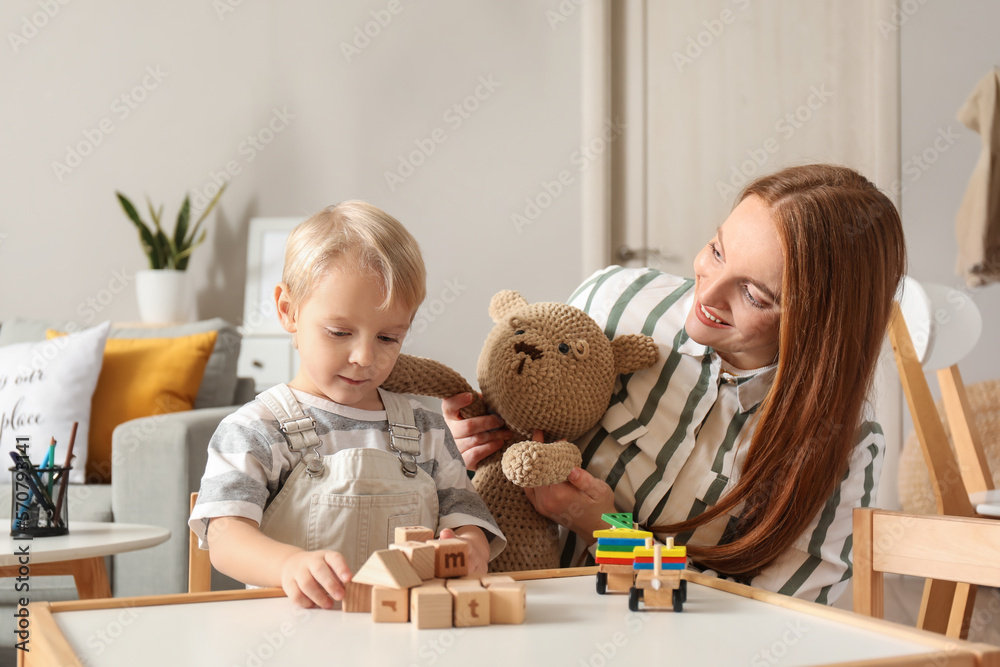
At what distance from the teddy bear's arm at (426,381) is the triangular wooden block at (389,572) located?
14.9 inches

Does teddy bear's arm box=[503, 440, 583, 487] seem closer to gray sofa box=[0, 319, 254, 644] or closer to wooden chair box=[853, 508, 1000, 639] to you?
wooden chair box=[853, 508, 1000, 639]

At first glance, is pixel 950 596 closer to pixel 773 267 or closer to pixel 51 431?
pixel 773 267

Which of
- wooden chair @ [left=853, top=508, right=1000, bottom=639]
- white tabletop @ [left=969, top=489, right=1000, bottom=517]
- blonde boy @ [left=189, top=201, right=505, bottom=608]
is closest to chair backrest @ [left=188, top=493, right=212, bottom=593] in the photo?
blonde boy @ [left=189, top=201, right=505, bottom=608]

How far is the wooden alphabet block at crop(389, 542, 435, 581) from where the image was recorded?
65 cm

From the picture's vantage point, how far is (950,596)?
1.38m

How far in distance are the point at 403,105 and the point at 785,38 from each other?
1.36m

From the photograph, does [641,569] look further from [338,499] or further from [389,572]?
[338,499]

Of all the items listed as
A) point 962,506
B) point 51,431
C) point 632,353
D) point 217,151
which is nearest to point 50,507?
point 51,431

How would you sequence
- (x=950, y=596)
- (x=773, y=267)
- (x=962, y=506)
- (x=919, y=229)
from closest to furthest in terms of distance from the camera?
1. (x=773, y=267)
2. (x=950, y=596)
3. (x=962, y=506)
4. (x=919, y=229)

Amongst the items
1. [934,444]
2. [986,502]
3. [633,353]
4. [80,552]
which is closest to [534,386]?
[633,353]

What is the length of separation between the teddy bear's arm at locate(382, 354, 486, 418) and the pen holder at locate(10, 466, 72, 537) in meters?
0.74

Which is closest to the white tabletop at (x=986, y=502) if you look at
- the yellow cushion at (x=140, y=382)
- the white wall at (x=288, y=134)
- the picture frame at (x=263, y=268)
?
the white wall at (x=288, y=134)

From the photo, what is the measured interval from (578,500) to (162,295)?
2276mm

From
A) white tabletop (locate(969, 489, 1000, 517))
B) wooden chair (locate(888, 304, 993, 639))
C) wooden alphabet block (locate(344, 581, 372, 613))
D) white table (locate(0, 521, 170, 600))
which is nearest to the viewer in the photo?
wooden alphabet block (locate(344, 581, 372, 613))
